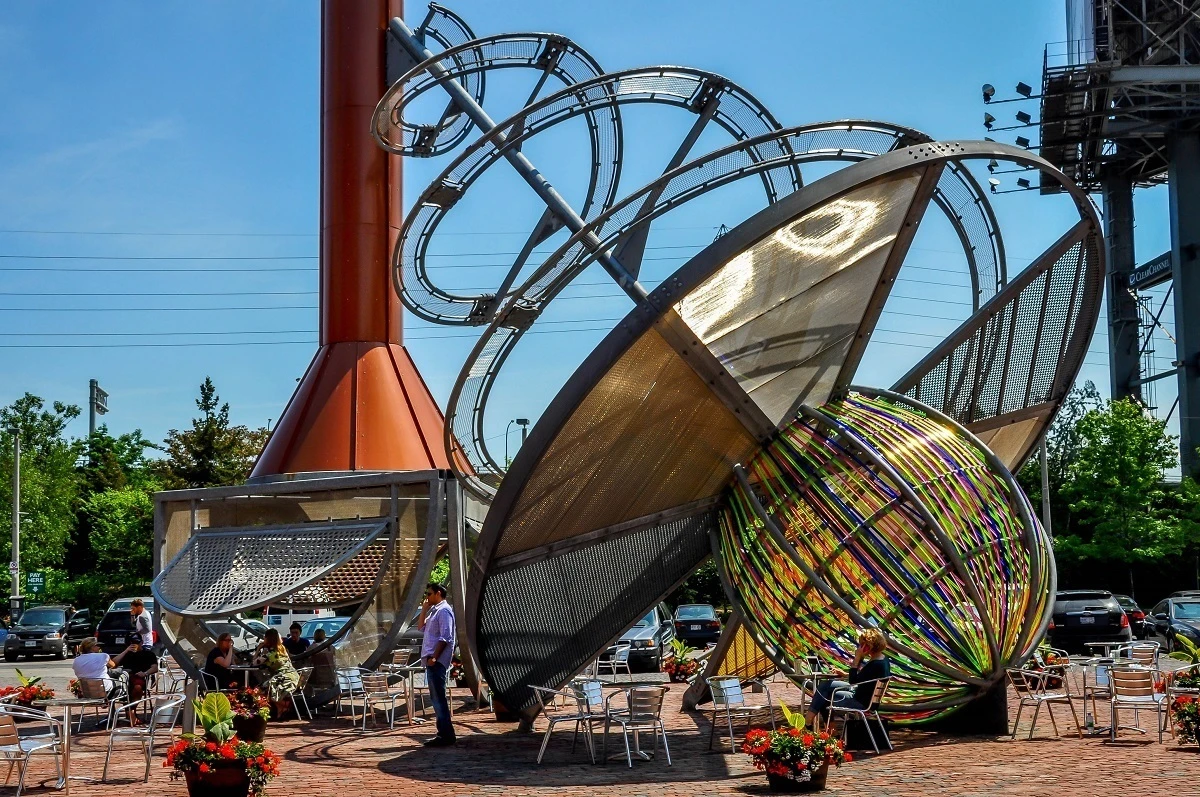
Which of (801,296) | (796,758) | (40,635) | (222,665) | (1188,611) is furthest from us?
(40,635)

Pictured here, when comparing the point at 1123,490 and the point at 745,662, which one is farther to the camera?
the point at 1123,490

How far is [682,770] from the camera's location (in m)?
12.4

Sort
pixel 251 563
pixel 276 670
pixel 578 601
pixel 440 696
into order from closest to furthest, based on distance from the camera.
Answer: pixel 440 696 → pixel 578 601 → pixel 276 670 → pixel 251 563

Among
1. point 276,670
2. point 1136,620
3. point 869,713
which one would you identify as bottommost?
point 869,713

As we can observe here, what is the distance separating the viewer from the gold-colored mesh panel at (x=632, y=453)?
40.6 ft

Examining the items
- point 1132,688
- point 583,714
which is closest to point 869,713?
point 583,714

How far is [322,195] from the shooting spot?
1008 inches

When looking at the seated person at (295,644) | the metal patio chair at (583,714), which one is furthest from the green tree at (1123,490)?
the metal patio chair at (583,714)

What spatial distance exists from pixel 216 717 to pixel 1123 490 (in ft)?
119

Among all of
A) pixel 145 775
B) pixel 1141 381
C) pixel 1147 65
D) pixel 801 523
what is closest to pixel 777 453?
pixel 801 523

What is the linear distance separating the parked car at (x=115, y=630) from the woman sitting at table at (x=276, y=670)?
17486 mm

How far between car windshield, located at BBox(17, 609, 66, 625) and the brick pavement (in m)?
27.0

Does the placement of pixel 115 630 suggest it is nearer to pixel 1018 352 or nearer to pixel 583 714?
pixel 583 714

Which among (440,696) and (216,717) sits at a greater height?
(216,717)
